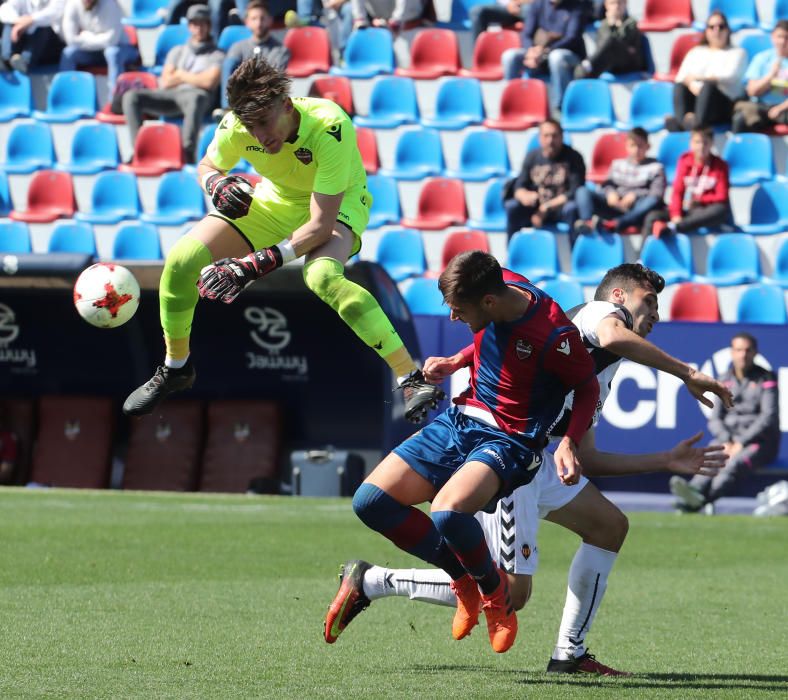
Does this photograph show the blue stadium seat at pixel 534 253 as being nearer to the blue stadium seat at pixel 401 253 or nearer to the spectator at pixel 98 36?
the blue stadium seat at pixel 401 253

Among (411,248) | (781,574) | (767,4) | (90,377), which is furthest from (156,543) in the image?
(767,4)

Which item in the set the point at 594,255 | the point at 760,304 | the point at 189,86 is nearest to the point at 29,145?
the point at 189,86

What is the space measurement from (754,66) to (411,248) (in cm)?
413

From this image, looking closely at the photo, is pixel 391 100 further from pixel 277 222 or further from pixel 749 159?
pixel 277 222

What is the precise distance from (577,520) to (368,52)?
42.2 feet

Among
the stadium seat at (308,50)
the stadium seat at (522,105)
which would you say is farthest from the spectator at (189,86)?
the stadium seat at (522,105)

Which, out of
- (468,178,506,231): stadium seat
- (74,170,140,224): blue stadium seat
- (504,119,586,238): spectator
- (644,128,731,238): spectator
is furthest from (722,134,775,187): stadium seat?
(74,170,140,224): blue stadium seat

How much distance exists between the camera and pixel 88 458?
15211 mm

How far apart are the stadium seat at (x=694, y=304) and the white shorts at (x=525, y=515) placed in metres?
9.34

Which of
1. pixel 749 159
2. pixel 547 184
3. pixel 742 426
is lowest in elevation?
pixel 742 426

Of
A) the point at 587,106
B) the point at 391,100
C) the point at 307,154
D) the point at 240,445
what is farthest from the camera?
the point at 391,100

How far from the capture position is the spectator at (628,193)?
50.2ft

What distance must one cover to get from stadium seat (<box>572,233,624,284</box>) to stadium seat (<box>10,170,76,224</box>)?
623 cm

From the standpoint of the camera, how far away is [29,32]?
19.3 metres
